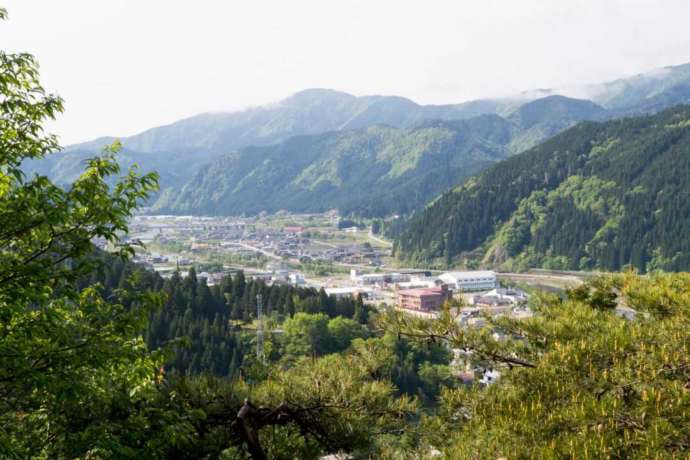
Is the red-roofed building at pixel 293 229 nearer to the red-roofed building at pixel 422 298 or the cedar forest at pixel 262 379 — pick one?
the red-roofed building at pixel 422 298

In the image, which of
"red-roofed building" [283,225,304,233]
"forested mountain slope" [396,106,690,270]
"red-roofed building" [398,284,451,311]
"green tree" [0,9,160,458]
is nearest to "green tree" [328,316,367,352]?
"red-roofed building" [398,284,451,311]

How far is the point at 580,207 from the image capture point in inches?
4190

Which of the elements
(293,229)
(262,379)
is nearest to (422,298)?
(262,379)

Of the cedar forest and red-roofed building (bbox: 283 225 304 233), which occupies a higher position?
the cedar forest

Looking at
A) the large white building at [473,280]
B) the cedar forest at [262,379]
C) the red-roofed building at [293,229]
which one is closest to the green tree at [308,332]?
the cedar forest at [262,379]

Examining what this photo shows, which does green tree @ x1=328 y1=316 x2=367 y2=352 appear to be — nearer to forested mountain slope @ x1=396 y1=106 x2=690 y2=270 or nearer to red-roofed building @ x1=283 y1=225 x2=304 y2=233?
forested mountain slope @ x1=396 y1=106 x2=690 y2=270

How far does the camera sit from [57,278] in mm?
5629

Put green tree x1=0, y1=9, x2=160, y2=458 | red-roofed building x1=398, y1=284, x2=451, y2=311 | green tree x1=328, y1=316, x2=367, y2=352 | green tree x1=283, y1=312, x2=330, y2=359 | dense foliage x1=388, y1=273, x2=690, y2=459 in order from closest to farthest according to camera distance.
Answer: dense foliage x1=388, y1=273, x2=690, y2=459
green tree x1=0, y1=9, x2=160, y2=458
green tree x1=283, y1=312, x2=330, y2=359
green tree x1=328, y1=316, x2=367, y2=352
red-roofed building x1=398, y1=284, x2=451, y2=311

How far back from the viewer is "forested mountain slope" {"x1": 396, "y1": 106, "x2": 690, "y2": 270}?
91.6 metres

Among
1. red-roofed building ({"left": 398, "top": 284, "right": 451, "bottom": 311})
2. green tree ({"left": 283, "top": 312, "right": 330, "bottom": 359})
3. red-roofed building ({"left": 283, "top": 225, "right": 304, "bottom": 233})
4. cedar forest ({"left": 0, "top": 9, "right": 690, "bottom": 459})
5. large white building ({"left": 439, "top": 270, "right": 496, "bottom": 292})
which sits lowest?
red-roofed building ({"left": 283, "top": 225, "right": 304, "bottom": 233})

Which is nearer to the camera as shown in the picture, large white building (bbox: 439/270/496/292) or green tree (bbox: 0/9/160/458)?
green tree (bbox: 0/9/160/458)

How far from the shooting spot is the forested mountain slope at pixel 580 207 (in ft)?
300

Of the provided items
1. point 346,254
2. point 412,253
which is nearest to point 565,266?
point 412,253

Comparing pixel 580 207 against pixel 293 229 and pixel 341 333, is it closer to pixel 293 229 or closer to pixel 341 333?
pixel 341 333
